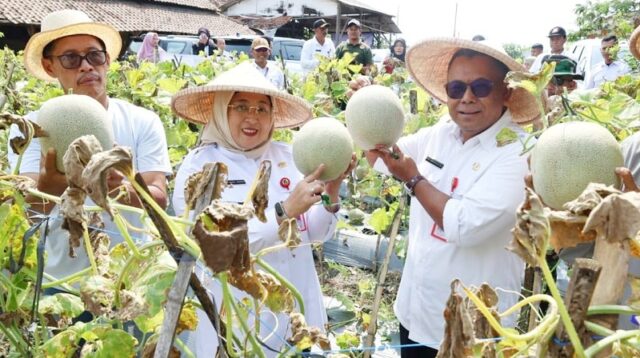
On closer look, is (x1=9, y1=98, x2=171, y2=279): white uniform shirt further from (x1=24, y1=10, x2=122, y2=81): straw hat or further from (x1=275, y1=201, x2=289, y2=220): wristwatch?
(x1=275, y1=201, x2=289, y2=220): wristwatch

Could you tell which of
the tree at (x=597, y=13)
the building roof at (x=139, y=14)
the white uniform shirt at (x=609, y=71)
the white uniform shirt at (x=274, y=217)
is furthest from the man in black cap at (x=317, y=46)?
the tree at (x=597, y=13)

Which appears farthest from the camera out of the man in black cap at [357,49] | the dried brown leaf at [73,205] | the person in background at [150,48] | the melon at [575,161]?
the person in background at [150,48]

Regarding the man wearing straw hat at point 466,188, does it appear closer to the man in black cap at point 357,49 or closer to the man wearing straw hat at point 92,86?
the man wearing straw hat at point 92,86

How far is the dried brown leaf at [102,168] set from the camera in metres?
0.75

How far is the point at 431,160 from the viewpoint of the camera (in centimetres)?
208

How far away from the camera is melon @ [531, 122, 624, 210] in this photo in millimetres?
1231

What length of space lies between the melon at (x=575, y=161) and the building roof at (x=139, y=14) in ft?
51.9

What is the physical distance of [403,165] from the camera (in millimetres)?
1940

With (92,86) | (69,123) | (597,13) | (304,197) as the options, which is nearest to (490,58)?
(304,197)

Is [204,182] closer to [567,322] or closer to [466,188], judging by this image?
[567,322]

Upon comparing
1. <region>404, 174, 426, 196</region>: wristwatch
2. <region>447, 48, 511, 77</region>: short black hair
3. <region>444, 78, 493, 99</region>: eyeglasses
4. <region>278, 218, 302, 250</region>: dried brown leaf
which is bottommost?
<region>404, 174, 426, 196</region>: wristwatch

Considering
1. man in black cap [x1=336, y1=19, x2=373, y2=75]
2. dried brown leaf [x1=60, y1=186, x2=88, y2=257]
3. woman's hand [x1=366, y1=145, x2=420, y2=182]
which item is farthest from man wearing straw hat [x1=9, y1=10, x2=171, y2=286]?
man in black cap [x1=336, y1=19, x2=373, y2=75]

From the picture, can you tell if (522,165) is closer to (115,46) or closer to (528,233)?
(528,233)

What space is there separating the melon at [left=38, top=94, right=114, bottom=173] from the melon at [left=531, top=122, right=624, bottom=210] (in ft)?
3.53
